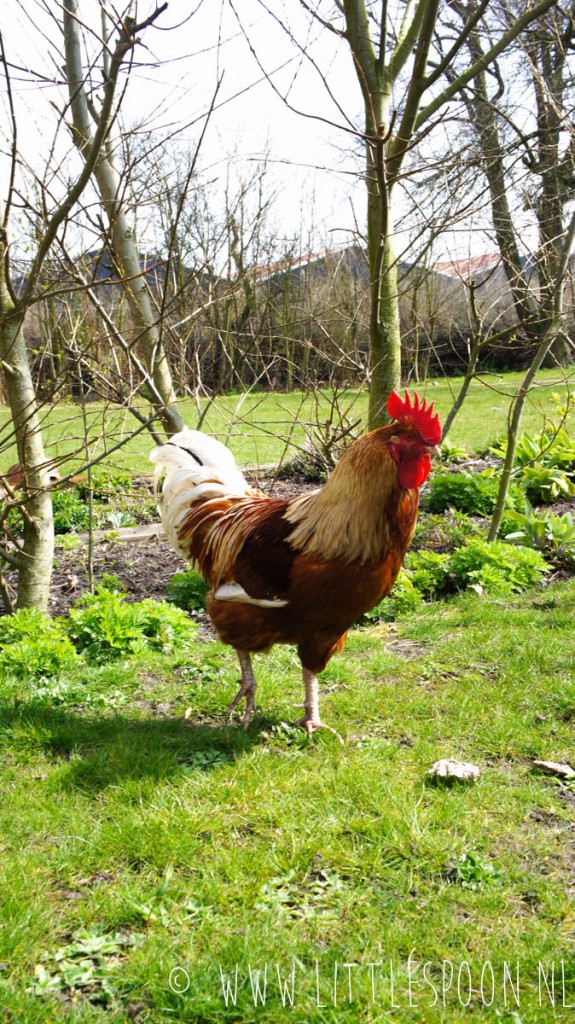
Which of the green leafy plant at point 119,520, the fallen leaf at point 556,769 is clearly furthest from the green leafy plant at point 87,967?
the green leafy plant at point 119,520

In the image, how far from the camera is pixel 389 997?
215 cm

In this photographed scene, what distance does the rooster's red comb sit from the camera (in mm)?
3400

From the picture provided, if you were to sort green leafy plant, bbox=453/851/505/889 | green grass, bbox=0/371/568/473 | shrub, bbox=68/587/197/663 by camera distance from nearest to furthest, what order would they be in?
green leafy plant, bbox=453/851/505/889, shrub, bbox=68/587/197/663, green grass, bbox=0/371/568/473

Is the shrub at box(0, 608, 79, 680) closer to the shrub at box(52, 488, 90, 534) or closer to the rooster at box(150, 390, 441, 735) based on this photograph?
the rooster at box(150, 390, 441, 735)

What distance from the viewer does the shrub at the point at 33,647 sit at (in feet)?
14.6

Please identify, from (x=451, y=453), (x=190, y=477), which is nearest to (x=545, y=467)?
(x=451, y=453)

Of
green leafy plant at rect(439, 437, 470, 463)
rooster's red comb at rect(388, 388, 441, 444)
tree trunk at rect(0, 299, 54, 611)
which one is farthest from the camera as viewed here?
green leafy plant at rect(439, 437, 470, 463)

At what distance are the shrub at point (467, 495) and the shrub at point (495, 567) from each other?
4.67 ft

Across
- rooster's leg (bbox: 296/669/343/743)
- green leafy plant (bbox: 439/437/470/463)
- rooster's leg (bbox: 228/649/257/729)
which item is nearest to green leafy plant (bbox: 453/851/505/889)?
rooster's leg (bbox: 296/669/343/743)

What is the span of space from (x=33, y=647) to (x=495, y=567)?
3.67 meters

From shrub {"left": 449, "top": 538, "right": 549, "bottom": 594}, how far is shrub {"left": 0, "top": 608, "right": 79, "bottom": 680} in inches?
125

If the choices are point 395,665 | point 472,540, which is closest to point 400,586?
point 472,540

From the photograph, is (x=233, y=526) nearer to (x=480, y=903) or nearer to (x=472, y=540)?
(x=480, y=903)

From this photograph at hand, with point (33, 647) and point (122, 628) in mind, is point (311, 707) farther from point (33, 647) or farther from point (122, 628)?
point (33, 647)
